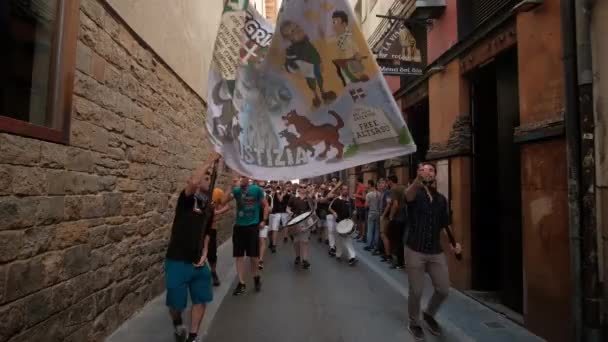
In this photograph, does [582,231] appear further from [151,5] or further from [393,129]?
[151,5]

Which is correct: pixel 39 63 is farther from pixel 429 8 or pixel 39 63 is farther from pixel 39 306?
pixel 429 8

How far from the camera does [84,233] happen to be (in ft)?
13.9

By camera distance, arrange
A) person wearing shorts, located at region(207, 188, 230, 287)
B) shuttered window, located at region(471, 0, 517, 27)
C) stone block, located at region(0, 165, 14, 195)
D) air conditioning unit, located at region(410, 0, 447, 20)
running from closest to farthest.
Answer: stone block, located at region(0, 165, 14, 195) < person wearing shorts, located at region(207, 188, 230, 287) < shuttered window, located at region(471, 0, 517, 27) < air conditioning unit, located at region(410, 0, 447, 20)

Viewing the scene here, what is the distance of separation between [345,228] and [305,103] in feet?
22.5

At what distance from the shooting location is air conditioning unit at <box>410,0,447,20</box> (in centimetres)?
867

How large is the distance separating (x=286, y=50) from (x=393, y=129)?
1099 mm

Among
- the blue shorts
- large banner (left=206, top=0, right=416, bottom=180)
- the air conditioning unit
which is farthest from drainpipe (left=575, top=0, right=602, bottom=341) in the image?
the air conditioning unit

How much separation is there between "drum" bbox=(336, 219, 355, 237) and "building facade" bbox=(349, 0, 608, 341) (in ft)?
8.26

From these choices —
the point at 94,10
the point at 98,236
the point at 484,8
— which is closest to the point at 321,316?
the point at 98,236

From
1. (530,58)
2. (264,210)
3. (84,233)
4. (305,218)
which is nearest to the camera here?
(84,233)

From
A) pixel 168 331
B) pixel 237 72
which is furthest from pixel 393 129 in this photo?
pixel 168 331

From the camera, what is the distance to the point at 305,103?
341cm

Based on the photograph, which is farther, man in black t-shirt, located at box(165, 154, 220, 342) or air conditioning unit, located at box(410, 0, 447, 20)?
air conditioning unit, located at box(410, 0, 447, 20)

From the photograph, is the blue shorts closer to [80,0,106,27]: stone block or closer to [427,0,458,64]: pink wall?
[80,0,106,27]: stone block
